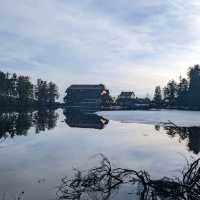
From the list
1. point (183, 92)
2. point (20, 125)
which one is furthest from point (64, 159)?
point (183, 92)

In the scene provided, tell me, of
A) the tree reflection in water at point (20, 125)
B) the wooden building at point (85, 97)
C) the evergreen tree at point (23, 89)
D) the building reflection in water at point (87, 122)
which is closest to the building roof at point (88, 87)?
the wooden building at point (85, 97)

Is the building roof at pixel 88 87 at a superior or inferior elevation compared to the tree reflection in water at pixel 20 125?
superior

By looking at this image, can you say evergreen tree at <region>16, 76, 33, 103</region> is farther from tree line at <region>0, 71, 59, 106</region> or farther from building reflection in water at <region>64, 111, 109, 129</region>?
building reflection in water at <region>64, 111, 109, 129</region>

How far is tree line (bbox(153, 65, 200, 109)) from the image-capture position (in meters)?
150

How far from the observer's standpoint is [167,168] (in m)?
24.6

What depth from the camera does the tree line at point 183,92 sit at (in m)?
150

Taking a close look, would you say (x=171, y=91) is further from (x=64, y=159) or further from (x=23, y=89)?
(x=64, y=159)

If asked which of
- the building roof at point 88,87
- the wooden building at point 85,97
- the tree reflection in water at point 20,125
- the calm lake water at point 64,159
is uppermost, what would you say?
the building roof at point 88,87

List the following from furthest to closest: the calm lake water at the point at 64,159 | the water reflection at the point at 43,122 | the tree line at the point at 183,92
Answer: the tree line at the point at 183,92 → the water reflection at the point at 43,122 → the calm lake water at the point at 64,159

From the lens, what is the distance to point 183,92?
6280 inches

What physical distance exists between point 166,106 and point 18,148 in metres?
136

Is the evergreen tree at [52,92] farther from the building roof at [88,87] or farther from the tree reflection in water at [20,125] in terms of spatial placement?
the tree reflection in water at [20,125]

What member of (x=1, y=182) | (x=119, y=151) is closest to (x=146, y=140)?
(x=119, y=151)

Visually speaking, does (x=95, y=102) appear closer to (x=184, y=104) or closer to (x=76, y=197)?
(x=184, y=104)
